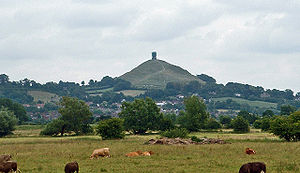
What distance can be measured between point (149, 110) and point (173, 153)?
176ft

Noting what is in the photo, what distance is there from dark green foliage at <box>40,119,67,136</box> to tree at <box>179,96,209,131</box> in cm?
2830

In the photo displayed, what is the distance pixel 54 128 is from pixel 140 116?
62.0 feet

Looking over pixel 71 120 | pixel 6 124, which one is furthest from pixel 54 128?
pixel 6 124

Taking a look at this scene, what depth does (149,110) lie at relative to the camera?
94.4m

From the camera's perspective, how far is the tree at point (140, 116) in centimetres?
9056

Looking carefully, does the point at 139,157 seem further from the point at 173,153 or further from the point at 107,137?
the point at 107,137

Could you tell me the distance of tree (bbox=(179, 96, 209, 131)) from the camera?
9456cm

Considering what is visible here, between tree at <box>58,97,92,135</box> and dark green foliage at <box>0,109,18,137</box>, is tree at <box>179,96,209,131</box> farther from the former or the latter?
dark green foliage at <box>0,109,18,137</box>

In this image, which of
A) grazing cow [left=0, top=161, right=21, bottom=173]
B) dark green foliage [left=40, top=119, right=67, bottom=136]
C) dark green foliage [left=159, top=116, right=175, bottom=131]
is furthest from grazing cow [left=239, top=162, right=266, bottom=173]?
dark green foliage [left=40, top=119, right=67, bottom=136]

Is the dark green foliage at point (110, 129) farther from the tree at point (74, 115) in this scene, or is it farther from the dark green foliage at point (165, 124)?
the dark green foliage at point (165, 124)

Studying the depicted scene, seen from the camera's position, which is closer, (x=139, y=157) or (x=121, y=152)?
(x=139, y=157)

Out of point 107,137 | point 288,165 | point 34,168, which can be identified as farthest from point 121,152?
point 107,137

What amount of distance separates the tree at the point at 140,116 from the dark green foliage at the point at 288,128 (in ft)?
118

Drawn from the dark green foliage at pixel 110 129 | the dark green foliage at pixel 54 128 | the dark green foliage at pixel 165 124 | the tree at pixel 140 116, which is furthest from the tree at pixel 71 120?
the dark green foliage at pixel 110 129
